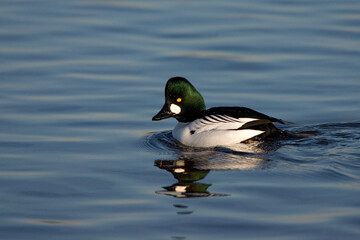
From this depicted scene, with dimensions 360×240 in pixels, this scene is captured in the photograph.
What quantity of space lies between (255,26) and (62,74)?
4.74 meters

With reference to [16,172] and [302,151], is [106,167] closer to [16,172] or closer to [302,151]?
[16,172]

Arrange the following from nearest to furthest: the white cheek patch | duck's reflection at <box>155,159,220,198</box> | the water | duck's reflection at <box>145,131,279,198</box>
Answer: the water < duck's reflection at <box>155,159,220,198</box> < duck's reflection at <box>145,131,279,198</box> < the white cheek patch

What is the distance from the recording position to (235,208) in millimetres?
8320

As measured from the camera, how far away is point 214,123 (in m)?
11.4

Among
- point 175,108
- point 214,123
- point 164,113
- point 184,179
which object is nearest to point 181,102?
point 175,108

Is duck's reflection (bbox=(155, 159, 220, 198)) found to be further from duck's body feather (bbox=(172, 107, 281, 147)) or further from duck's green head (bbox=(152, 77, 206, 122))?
duck's green head (bbox=(152, 77, 206, 122))

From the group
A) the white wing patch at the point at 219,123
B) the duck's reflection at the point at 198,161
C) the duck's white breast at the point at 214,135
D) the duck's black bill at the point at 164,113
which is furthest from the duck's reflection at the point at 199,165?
the duck's black bill at the point at 164,113

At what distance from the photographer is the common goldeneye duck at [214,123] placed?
1121 cm

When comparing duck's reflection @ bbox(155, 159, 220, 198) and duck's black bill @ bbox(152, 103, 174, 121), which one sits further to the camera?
duck's black bill @ bbox(152, 103, 174, 121)

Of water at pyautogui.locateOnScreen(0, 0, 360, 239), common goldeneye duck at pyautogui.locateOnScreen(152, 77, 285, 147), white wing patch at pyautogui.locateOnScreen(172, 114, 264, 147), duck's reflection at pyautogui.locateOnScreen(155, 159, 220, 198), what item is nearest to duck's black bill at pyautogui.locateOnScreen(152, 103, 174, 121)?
common goldeneye duck at pyautogui.locateOnScreen(152, 77, 285, 147)

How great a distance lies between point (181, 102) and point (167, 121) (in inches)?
44.3

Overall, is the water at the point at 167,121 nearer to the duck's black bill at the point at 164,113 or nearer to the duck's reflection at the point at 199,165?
the duck's reflection at the point at 199,165

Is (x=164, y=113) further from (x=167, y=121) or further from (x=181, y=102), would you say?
(x=167, y=121)

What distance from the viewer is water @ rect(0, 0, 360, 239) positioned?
26.7ft
